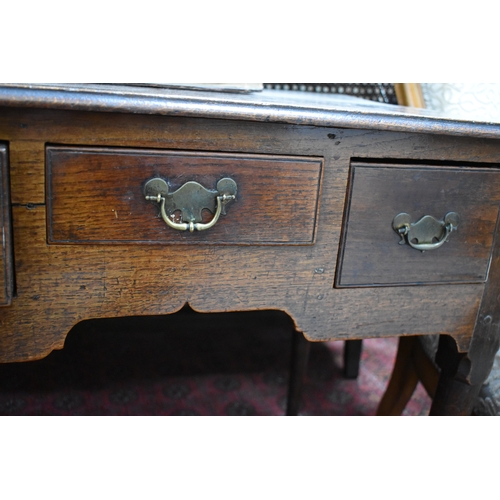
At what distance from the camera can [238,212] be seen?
56 cm

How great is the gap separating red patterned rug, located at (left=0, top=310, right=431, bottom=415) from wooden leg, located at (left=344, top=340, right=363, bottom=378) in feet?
0.10

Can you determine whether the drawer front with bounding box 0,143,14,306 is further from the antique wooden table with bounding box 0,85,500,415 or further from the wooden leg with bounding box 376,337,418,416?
the wooden leg with bounding box 376,337,418,416

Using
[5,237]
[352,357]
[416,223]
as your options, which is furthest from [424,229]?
[352,357]

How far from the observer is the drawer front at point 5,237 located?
1.59 ft

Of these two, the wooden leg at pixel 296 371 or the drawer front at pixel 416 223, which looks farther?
the wooden leg at pixel 296 371

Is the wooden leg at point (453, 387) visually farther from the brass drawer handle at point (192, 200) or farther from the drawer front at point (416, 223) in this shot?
the brass drawer handle at point (192, 200)

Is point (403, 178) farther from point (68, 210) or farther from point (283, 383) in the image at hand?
point (283, 383)

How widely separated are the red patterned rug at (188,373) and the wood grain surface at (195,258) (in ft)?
2.06

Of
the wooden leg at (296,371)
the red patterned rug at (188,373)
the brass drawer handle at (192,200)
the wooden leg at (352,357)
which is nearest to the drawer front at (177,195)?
the brass drawer handle at (192,200)

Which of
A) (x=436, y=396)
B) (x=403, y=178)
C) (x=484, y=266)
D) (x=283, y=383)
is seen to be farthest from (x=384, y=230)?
(x=283, y=383)

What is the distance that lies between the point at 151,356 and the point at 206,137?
0.97 metres

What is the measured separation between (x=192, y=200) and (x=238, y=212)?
2.3 inches

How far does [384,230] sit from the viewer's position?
623 millimetres

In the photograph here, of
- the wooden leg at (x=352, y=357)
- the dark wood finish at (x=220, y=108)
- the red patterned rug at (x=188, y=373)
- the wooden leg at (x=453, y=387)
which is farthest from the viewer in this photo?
the wooden leg at (x=352, y=357)
